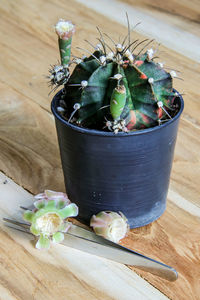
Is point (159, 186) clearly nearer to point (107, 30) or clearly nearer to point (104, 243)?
point (104, 243)

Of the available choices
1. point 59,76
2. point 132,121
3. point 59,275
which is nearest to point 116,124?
point 132,121

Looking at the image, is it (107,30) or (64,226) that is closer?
(64,226)

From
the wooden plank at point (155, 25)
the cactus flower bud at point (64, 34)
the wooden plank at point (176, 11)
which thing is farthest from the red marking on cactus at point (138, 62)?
the wooden plank at point (176, 11)

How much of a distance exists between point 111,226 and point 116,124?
7.2 inches

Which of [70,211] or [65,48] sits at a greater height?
[65,48]

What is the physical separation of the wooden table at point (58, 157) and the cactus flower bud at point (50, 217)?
38 mm

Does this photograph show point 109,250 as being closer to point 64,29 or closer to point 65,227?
point 65,227

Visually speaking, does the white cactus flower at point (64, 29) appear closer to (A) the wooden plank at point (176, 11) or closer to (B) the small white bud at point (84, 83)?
(B) the small white bud at point (84, 83)

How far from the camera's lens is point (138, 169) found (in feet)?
2.45

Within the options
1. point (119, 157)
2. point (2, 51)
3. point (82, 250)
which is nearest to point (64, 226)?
point (82, 250)

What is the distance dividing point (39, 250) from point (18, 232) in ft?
0.19

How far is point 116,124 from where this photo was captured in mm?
693

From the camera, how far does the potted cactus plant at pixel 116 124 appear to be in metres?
0.71

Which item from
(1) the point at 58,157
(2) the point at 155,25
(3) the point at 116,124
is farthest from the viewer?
(2) the point at 155,25
